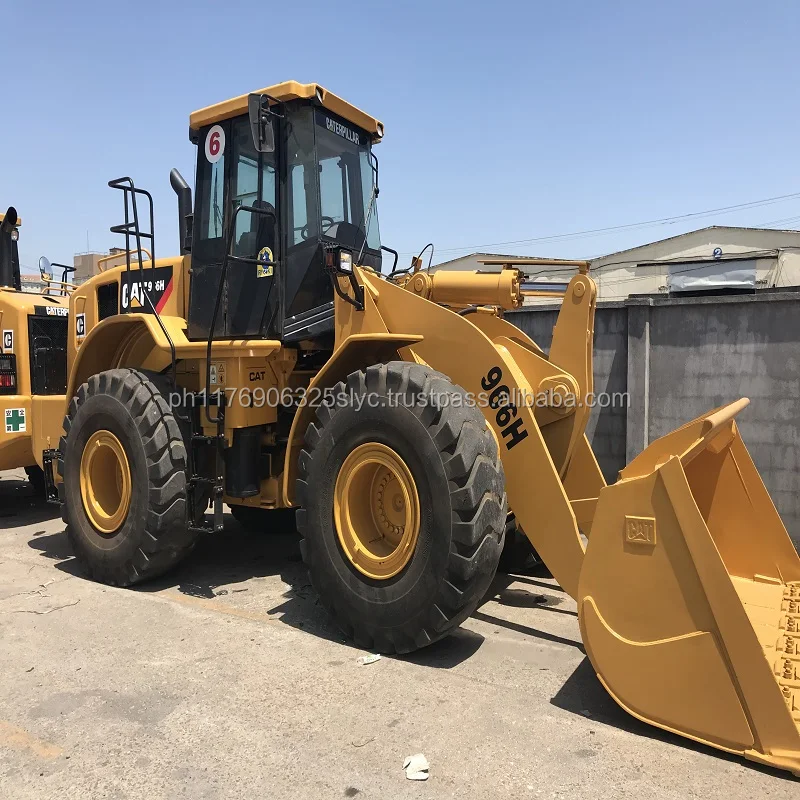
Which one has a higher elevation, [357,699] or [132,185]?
[132,185]

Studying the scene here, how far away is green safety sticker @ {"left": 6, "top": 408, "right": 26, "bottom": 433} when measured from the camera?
6.99m

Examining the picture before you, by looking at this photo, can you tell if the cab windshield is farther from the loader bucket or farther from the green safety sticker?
the green safety sticker

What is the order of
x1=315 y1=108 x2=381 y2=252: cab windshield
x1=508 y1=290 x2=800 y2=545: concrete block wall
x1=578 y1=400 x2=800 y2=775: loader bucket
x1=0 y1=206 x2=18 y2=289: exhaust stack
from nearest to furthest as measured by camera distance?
x1=578 y1=400 x2=800 y2=775: loader bucket → x1=315 y1=108 x2=381 y2=252: cab windshield → x1=508 y1=290 x2=800 y2=545: concrete block wall → x1=0 y1=206 x2=18 y2=289: exhaust stack

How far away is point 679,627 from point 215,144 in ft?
14.9

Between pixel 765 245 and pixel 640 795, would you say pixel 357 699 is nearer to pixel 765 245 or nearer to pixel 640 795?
pixel 640 795

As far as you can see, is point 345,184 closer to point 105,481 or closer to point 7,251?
point 105,481

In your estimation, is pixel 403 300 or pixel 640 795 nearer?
pixel 640 795

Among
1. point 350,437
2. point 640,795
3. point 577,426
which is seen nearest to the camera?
point 640,795

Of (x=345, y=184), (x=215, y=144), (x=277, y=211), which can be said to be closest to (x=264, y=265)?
(x=277, y=211)

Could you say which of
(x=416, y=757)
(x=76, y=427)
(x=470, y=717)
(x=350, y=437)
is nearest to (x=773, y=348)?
(x=350, y=437)

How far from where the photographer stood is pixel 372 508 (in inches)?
163

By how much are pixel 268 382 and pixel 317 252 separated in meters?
1.00

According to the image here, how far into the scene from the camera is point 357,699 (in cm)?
332

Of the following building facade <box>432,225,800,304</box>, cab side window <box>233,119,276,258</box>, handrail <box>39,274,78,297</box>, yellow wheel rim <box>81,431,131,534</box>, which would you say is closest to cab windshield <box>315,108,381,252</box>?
cab side window <box>233,119,276,258</box>
